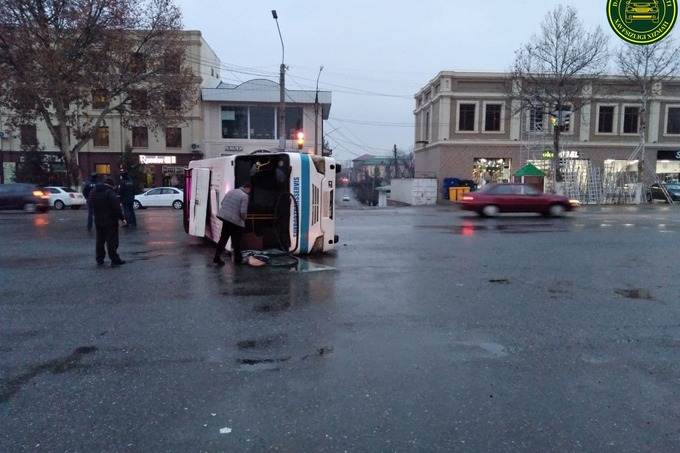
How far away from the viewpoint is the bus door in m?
12.2

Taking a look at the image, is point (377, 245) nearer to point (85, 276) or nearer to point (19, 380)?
point (85, 276)

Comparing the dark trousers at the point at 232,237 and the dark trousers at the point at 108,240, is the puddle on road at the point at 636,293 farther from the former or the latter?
the dark trousers at the point at 108,240

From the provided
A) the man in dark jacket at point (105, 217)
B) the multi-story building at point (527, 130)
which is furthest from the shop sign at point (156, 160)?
the man in dark jacket at point (105, 217)

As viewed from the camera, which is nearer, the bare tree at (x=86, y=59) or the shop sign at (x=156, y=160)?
the bare tree at (x=86, y=59)

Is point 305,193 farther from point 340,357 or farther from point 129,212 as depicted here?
point 129,212

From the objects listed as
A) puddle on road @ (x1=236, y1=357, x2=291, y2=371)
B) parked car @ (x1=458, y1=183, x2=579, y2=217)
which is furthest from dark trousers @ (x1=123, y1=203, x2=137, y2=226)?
puddle on road @ (x1=236, y1=357, x2=291, y2=371)

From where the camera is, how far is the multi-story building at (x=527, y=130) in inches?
1716

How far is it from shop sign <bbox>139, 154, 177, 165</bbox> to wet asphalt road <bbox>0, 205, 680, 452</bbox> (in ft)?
113

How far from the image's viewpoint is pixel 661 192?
126ft

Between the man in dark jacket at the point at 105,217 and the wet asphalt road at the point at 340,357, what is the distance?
0.47 m

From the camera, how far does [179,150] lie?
143 feet

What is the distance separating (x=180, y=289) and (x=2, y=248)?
718 centimetres

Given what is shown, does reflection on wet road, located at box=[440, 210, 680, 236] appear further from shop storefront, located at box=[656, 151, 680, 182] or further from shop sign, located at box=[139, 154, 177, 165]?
shop sign, located at box=[139, 154, 177, 165]

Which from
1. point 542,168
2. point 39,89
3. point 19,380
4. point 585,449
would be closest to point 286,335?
point 19,380
